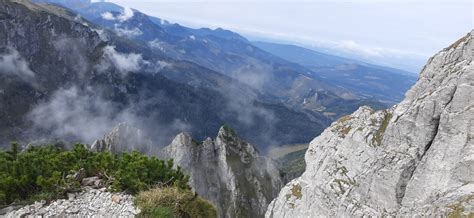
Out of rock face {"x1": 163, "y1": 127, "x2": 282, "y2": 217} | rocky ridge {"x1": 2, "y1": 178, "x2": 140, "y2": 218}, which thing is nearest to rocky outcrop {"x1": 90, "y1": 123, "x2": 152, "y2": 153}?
rock face {"x1": 163, "y1": 127, "x2": 282, "y2": 217}

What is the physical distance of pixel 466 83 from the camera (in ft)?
136

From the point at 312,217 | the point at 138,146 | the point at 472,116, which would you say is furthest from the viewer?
the point at 138,146

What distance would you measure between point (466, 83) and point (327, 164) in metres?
27.0

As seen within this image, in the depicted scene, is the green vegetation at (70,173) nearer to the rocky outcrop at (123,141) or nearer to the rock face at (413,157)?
the rock face at (413,157)

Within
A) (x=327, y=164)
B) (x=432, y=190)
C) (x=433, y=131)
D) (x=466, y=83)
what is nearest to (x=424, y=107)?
(x=433, y=131)

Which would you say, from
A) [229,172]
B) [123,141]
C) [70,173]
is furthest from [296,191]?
[123,141]

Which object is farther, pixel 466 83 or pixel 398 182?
pixel 398 182

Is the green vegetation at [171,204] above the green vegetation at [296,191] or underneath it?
above

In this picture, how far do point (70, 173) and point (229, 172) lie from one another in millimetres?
127760

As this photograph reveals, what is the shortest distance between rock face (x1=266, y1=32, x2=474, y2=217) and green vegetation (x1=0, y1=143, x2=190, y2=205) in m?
24.3

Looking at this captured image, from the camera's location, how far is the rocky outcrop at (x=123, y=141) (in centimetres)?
15375

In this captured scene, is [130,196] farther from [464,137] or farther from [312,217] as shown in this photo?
[312,217]

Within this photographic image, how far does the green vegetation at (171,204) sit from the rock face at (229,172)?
387ft

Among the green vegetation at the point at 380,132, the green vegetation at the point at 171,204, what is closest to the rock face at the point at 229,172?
the green vegetation at the point at 380,132
